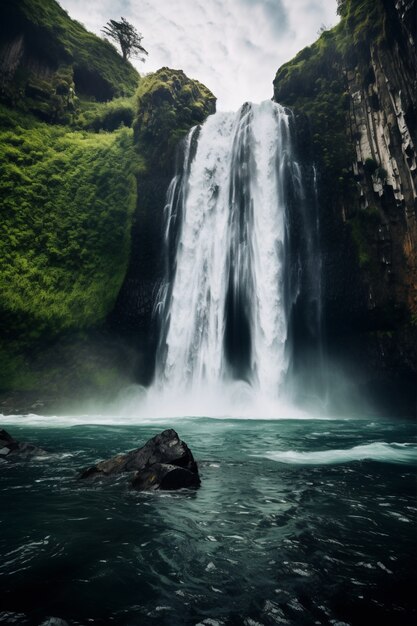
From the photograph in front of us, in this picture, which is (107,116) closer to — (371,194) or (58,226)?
(58,226)

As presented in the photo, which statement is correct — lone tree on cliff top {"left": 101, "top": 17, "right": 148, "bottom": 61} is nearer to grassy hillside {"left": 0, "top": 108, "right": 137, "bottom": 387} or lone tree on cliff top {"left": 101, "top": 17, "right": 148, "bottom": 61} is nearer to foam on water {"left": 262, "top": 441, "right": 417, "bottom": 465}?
grassy hillside {"left": 0, "top": 108, "right": 137, "bottom": 387}

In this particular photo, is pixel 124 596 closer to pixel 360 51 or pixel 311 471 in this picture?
pixel 311 471

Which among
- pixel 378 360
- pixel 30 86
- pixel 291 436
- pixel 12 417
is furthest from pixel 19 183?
pixel 378 360

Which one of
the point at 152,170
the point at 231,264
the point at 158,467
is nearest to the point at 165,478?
the point at 158,467

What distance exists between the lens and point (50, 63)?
2872 centimetres

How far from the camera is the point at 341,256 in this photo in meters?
18.8

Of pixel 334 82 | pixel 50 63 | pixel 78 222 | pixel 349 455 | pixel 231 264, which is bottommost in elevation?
pixel 349 455

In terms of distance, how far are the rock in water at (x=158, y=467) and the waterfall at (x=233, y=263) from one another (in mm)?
12659

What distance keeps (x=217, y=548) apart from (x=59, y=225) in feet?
69.2

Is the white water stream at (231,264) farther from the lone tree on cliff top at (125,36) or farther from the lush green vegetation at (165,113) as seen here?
the lone tree on cliff top at (125,36)

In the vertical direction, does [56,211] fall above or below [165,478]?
above

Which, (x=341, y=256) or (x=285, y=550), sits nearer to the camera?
(x=285, y=550)

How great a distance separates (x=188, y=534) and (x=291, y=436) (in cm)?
738

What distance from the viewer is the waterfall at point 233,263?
→ 18.6 m
